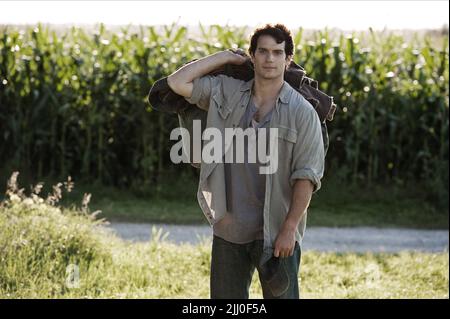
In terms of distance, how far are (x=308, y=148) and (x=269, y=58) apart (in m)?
0.45

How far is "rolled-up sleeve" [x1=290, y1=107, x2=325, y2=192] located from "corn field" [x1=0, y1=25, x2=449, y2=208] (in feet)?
23.7

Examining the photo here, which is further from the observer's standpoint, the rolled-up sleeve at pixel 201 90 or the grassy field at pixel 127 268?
the grassy field at pixel 127 268

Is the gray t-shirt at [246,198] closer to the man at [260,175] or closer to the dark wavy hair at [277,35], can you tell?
the man at [260,175]

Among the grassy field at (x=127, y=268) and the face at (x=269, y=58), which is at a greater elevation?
the face at (x=269, y=58)

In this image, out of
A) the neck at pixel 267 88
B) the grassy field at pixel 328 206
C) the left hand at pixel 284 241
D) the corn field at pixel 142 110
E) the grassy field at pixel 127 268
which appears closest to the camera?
the left hand at pixel 284 241

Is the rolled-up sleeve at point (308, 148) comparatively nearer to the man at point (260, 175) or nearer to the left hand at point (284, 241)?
the man at point (260, 175)

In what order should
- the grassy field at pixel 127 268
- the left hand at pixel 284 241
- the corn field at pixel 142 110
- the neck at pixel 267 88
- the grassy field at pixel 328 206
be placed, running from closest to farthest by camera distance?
the left hand at pixel 284 241 < the neck at pixel 267 88 < the grassy field at pixel 127 268 < the grassy field at pixel 328 206 < the corn field at pixel 142 110

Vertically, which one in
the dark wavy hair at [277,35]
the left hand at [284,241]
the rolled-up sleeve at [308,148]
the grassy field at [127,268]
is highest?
the dark wavy hair at [277,35]

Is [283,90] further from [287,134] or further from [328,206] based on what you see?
[328,206]

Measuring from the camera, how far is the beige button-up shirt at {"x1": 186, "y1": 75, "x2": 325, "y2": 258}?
403 cm

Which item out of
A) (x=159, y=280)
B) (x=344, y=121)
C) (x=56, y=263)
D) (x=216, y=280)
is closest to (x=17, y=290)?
(x=56, y=263)

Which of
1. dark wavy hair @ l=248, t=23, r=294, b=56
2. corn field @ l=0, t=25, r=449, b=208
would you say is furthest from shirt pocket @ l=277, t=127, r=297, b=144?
Answer: corn field @ l=0, t=25, r=449, b=208

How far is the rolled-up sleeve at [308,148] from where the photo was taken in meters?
4.02

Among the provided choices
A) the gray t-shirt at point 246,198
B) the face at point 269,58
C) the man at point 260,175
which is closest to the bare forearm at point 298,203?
the man at point 260,175
